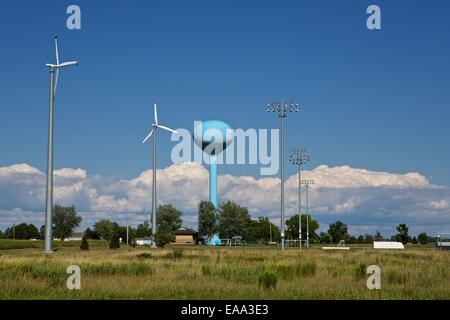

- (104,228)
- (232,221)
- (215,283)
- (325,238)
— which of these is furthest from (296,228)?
(215,283)

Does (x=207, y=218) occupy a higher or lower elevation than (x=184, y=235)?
higher

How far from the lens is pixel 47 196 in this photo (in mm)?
60125

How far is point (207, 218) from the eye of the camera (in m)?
149

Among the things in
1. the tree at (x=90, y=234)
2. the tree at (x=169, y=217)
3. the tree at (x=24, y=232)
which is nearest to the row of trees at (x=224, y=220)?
the tree at (x=169, y=217)

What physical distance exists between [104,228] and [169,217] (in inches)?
1056

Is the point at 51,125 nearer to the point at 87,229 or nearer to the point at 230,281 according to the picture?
the point at 230,281

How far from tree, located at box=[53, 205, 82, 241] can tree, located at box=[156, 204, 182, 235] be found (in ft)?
96.1

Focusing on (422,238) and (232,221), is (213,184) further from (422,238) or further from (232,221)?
(422,238)

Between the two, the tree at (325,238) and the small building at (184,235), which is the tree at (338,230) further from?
the small building at (184,235)

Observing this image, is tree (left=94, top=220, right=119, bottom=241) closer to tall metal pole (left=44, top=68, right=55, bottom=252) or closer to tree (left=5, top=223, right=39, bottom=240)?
tree (left=5, top=223, right=39, bottom=240)

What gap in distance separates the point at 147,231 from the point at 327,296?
176 meters

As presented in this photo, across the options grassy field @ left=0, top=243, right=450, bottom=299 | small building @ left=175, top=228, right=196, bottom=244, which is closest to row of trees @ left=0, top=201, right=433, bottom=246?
small building @ left=175, top=228, right=196, bottom=244
